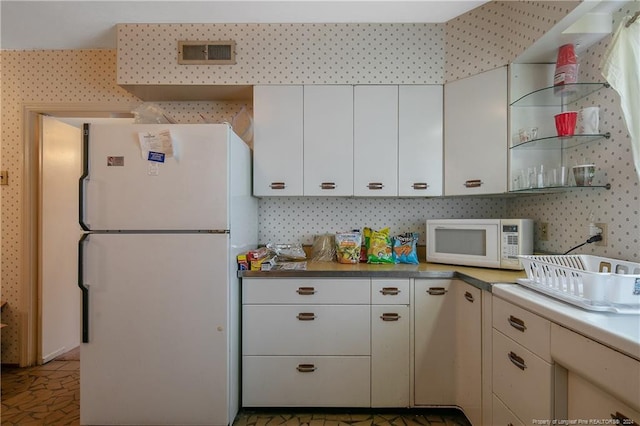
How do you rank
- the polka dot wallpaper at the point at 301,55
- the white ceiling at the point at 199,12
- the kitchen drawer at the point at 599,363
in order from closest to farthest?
the kitchen drawer at the point at 599,363, the white ceiling at the point at 199,12, the polka dot wallpaper at the point at 301,55

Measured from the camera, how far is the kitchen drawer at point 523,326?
3.40 ft

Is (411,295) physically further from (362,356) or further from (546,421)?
(546,421)

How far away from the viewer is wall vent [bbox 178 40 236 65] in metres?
1.93

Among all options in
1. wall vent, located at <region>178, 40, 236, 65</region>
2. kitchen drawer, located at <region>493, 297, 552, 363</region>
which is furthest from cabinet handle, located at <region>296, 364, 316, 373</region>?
wall vent, located at <region>178, 40, 236, 65</region>

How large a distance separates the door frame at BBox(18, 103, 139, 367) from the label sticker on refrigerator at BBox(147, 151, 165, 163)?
3.59 feet

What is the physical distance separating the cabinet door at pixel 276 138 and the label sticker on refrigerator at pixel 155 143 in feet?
1.94

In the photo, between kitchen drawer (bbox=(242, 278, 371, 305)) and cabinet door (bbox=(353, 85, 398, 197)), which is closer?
kitchen drawer (bbox=(242, 278, 371, 305))

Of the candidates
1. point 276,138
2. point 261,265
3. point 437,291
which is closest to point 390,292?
point 437,291

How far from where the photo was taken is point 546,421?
3.39 ft

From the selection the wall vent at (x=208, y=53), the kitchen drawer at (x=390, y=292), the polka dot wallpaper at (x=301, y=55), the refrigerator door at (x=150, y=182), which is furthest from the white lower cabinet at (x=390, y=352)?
the wall vent at (x=208, y=53)

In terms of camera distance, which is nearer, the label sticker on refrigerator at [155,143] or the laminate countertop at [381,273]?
the label sticker on refrigerator at [155,143]

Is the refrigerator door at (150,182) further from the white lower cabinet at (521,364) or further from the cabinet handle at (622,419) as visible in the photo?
the cabinet handle at (622,419)

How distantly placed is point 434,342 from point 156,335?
1649 mm

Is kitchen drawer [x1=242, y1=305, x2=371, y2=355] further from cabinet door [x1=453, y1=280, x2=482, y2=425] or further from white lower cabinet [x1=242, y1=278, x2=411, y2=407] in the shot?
cabinet door [x1=453, y1=280, x2=482, y2=425]
